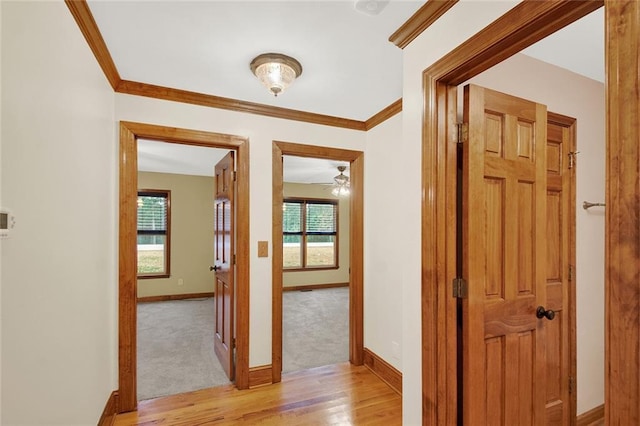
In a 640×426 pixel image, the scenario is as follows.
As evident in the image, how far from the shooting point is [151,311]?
5035 mm

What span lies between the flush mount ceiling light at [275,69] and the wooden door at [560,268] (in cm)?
171

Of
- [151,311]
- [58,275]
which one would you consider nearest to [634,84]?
[58,275]

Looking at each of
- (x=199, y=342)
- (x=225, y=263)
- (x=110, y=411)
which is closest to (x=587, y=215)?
(x=225, y=263)

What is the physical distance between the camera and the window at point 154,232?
5797mm

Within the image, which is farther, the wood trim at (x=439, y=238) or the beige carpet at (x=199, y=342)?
the beige carpet at (x=199, y=342)

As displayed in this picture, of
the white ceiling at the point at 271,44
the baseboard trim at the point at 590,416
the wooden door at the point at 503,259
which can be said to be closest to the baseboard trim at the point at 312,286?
the white ceiling at the point at 271,44

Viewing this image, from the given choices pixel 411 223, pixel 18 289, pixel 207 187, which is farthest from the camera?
pixel 207 187

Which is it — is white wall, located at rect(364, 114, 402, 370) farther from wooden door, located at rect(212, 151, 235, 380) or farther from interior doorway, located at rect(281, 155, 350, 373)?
interior doorway, located at rect(281, 155, 350, 373)

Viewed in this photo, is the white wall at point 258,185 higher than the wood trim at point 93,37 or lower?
lower

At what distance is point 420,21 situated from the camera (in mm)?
1513

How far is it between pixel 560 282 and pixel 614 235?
4.23 feet

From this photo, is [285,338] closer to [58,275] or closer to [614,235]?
[58,275]

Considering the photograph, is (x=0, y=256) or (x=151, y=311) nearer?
(x=0, y=256)

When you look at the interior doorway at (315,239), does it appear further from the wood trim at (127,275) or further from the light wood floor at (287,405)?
the wood trim at (127,275)
